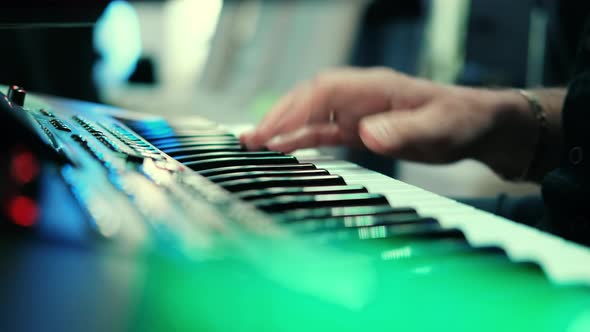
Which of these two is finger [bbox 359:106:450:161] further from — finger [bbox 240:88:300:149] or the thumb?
finger [bbox 240:88:300:149]

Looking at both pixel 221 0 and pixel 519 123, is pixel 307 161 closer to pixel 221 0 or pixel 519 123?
pixel 519 123

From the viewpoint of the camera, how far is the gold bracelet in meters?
0.94

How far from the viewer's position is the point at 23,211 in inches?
19.6

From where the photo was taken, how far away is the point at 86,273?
1.22ft

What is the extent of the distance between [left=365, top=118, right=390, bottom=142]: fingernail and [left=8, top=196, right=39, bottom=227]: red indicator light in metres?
0.42

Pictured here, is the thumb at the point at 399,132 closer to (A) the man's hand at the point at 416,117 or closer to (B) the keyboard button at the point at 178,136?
(A) the man's hand at the point at 416,117

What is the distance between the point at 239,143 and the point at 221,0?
10.7ft

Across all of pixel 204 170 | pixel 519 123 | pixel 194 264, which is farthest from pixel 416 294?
pixel 519 123

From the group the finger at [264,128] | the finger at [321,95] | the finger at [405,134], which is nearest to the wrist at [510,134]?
the finger at [405,134]

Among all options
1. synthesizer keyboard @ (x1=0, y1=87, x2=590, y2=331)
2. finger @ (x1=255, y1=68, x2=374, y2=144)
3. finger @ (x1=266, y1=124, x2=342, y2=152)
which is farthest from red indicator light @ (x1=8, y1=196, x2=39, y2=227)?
finger @ (x1=255, y1=68, x2=374, y2=144)

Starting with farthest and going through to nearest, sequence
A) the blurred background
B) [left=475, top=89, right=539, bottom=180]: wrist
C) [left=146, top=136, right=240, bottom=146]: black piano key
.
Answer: the blurred background
[left=475, top=89, right=539, bottom=180]: wrist
[left=146, top=136, right=240, bottom=146]: black piano key

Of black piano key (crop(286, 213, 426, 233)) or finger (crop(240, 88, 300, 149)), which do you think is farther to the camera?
finger (crop(240, 88, 300, 149))

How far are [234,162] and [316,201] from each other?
0.19 m

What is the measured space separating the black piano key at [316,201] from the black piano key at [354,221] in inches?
1.7
